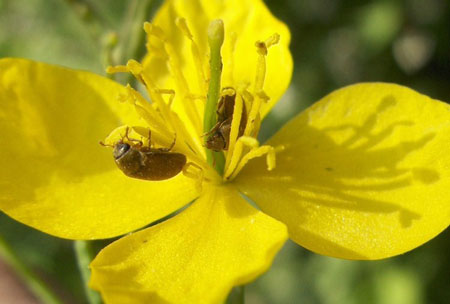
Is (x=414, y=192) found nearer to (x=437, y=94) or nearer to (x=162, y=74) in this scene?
(x=162, y=74)

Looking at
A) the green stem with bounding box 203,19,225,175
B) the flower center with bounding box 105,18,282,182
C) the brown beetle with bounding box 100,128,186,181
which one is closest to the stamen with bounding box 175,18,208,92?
the flower center with bounding box 105,18,282,182

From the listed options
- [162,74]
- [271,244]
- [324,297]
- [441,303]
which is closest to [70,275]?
[324,297]

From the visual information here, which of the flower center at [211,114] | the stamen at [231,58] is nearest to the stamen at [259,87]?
the flower center at [211,114]

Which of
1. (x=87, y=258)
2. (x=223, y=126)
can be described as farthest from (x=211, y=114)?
(x=87, y=258)

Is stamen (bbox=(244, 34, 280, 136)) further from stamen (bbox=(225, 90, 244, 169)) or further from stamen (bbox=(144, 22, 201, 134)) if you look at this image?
stamen (bbox=(144, 22, 201, 134))

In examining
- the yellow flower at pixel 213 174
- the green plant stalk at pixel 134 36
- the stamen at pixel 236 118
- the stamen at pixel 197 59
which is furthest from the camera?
the green plant stalk at pixel 134 36

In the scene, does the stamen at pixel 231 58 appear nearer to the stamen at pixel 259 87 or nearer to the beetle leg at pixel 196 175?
the stamen at pixel 259 87

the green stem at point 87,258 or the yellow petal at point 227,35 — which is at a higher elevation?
the yellow petal at point 227,35
